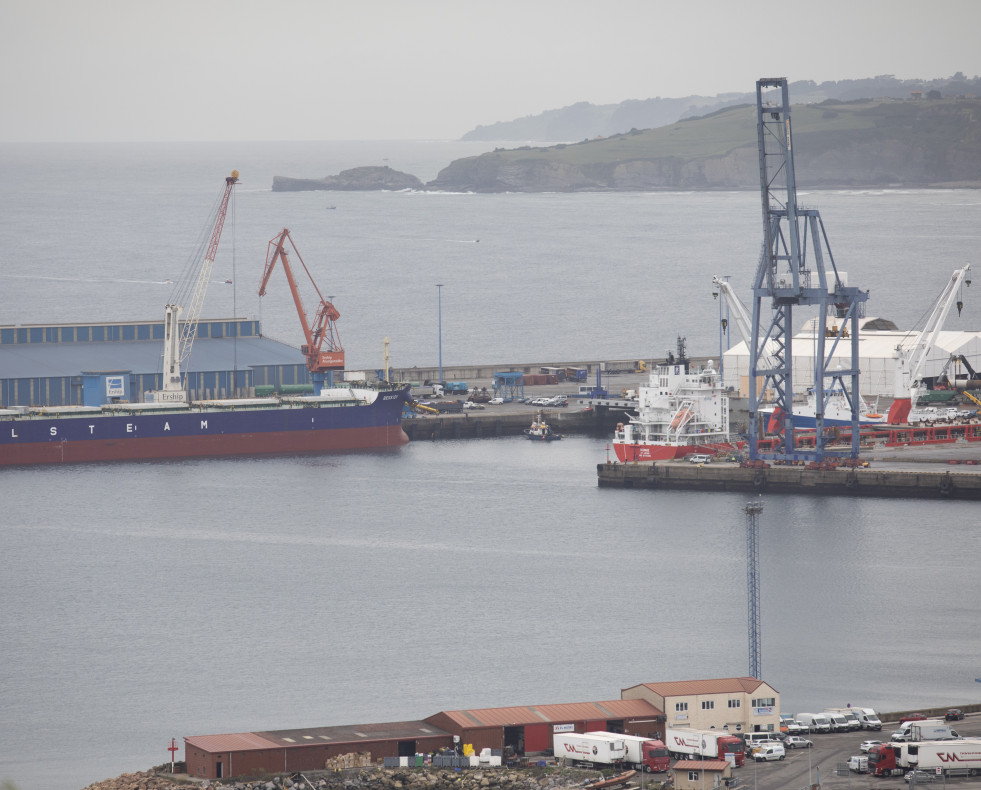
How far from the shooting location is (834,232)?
411 feet

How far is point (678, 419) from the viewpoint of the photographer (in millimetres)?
45812

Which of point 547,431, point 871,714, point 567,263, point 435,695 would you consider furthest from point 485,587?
point 567,263

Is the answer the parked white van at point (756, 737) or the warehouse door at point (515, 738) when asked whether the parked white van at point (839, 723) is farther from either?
the warehouse door at point (515, 738)

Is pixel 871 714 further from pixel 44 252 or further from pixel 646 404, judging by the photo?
pixel 44 252

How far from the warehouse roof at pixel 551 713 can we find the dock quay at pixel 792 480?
19.9 metres

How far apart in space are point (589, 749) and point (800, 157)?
156945 millimetres

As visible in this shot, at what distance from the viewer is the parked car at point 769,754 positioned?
2150 centimetres

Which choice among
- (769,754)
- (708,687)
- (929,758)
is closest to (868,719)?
(708,687)

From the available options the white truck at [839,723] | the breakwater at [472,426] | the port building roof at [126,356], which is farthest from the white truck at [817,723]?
the port building roof at [126,356]

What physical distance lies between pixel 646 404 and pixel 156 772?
25.6 m

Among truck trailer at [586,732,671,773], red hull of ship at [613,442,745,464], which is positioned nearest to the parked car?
truck trailer at [586,732,671,773]

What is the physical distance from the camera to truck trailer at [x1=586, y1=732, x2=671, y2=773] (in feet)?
70.8

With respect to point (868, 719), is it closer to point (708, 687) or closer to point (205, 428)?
point (708, 687)

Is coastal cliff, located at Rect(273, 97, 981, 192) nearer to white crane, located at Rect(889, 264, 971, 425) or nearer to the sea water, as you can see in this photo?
white crane, located at Rect(889, 264, 971, 425)
